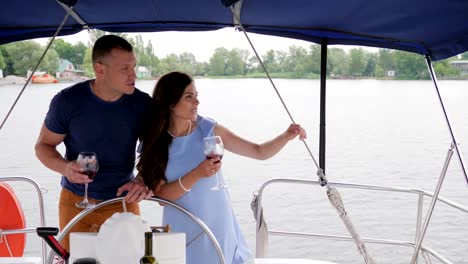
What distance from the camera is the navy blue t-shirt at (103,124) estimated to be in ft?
7.63

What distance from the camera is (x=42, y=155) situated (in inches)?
93.4

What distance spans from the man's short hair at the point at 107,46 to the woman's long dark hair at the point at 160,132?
21 cm

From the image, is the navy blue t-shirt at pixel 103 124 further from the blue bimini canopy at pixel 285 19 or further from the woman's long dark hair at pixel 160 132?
the blue bimini canopy at pixel 285 19

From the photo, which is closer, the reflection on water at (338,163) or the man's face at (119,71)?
the man's face at (119,71)

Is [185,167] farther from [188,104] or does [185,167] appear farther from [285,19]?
[285,19]

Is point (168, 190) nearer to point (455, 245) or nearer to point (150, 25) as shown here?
point (150, 25)

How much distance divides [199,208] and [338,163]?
13637mm

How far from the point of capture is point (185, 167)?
7.26ft

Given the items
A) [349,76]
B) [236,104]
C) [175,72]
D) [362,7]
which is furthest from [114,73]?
[236,104]

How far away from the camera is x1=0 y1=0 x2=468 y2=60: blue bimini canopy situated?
2301 mm

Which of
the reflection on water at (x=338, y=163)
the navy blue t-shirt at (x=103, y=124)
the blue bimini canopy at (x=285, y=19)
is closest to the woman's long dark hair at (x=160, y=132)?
the navy blue t-shirt at (x=103, y=124)

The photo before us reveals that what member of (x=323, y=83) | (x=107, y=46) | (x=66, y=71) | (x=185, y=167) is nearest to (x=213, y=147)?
(x=185, y=167)

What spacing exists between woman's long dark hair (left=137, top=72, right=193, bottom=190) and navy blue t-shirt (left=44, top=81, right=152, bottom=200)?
0.36 feet

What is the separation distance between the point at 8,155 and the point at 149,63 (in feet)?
35.6
